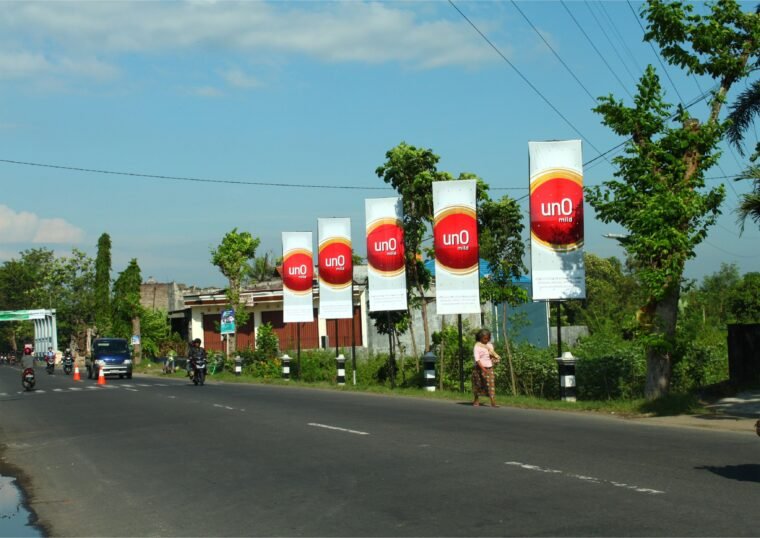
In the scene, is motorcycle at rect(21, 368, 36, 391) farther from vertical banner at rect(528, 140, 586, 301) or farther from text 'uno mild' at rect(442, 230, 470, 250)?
vertical banner at rect(528, 140, 586, 301)

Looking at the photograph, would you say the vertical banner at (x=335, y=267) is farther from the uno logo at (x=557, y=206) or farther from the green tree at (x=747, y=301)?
the green tree at (x=747, y=301)

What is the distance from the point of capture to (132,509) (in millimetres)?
9953

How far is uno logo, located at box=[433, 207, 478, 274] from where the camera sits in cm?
2683

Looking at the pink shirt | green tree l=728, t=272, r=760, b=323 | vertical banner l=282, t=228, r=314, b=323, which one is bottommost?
the pink shirt

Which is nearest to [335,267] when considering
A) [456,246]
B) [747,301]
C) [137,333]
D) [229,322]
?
[456,246]

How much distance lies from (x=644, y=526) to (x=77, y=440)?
40.3 feet

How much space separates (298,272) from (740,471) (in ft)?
91.0

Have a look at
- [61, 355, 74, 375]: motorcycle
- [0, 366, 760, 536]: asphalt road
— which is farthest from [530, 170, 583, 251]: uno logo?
[61, 355, 74, 375]: motorcycle

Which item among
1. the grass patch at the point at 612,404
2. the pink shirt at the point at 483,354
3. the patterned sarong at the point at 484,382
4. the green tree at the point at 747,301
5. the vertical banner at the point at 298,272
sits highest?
the vertical banner at the point at 298,272

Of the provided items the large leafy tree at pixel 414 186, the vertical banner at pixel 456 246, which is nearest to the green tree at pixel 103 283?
the large leafy tree at pixel 414 186

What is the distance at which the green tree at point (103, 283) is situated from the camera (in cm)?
9062

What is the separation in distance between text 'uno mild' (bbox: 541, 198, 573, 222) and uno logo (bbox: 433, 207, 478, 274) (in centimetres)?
426

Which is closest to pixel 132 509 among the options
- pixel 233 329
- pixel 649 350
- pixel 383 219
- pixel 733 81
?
pixel 649 350

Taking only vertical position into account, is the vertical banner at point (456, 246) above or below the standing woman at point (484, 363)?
above
